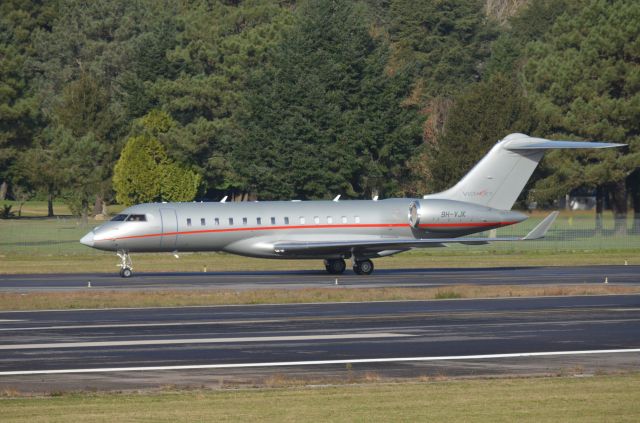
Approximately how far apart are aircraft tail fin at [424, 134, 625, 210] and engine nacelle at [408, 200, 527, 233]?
29.5 inches

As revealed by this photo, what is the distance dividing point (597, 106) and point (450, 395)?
63651mm

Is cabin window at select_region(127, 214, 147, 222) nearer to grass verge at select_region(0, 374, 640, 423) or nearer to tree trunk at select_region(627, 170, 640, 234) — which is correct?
grass verge at select_region(0, 374, 640, 423)

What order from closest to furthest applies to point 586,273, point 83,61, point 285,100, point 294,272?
point 586,273 < point 294,272 < point 285,100 < point 83,61

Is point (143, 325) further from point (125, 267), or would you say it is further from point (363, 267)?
point (363, 267)

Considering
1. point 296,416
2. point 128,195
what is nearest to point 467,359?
point 296,416

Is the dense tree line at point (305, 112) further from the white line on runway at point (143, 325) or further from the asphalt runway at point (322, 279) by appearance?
the white line on runway at point (143, 325)

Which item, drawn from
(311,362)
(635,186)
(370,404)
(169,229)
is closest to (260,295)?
(169,229)

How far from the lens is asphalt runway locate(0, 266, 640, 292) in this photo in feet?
136

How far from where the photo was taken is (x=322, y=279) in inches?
1790

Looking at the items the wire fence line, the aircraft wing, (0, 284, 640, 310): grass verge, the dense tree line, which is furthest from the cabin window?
the dense tree line

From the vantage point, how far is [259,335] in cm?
2614

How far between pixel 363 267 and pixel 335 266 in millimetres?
1509

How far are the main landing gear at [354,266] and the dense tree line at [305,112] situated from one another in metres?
31.9

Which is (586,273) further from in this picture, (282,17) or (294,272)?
(282,17)
